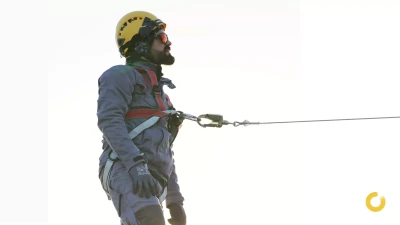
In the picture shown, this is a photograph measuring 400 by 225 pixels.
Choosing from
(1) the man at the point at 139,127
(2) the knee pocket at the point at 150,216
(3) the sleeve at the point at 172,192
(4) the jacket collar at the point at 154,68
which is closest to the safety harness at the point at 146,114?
(1) the man at the point at 139,127

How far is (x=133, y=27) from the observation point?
765 cm

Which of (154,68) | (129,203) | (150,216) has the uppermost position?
(154,68)

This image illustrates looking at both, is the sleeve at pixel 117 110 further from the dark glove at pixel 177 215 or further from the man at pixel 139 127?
the dark glove at pixel 177 215

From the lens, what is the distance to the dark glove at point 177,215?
25.7 feet

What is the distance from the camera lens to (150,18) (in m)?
7.74

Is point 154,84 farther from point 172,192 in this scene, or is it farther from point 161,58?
point 172,192

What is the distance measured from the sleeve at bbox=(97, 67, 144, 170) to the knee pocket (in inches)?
15.1

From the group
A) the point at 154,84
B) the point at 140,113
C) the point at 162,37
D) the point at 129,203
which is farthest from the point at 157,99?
the point at 129,203

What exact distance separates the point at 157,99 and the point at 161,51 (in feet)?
1.68

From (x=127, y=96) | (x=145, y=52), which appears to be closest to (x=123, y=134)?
(x=127, y=96)

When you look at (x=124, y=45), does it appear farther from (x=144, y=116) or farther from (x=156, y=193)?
(x=156, y=193)

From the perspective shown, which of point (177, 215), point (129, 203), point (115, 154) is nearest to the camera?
point (129, 203)

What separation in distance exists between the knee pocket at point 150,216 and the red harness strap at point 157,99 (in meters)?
0.84

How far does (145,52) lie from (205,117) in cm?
81
